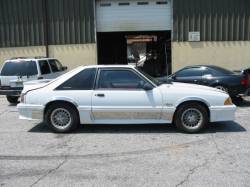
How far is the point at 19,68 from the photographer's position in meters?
12.6

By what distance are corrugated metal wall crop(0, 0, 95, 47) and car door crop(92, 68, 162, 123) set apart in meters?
9.76

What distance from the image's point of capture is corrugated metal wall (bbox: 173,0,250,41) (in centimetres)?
1675

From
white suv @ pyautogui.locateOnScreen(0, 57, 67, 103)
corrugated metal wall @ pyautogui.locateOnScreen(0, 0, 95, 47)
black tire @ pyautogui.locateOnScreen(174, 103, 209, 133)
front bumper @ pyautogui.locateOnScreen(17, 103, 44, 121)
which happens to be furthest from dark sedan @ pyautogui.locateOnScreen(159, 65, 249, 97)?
corrugated metal wall @ pyautogui.locateOnScreen(0, 0, 95, 47)

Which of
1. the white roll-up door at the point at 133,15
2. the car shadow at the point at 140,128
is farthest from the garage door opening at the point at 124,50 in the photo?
the car shadow at the point at 140,128

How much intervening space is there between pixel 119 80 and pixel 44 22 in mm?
10621

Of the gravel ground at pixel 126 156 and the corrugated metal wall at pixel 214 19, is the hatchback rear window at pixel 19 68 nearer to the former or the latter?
the gravel ground at pixel 126 156

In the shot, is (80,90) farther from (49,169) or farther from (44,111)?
(49,169)

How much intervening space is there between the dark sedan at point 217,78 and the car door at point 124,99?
3.19 meters

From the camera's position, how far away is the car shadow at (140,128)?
8125 millimetres

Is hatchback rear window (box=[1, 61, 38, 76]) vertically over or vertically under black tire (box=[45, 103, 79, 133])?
over

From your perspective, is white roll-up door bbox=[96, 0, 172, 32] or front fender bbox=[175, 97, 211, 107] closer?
front fender bbox=[175, 97, 211, 107]

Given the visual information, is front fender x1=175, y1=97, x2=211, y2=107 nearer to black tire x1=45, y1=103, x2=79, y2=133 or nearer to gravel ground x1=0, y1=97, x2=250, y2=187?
gravel ground x1=0, y1=97, x2=250, y2=187

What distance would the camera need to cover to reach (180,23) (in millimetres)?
16969

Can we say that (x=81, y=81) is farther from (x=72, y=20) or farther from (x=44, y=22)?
(x=44, y=22)
